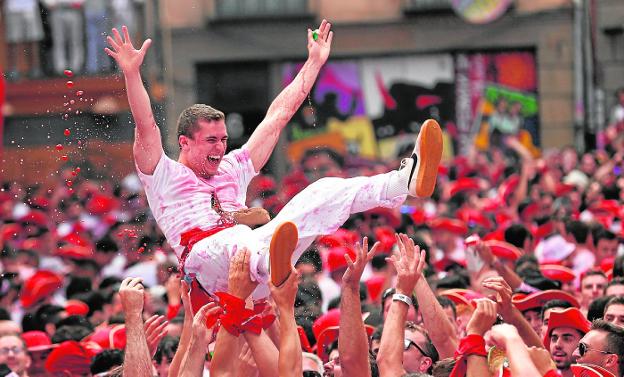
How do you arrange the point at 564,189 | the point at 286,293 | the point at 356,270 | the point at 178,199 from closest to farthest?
the point at 286,293 → the point at 356,270 → the point at 178,199 → the point at 564,189

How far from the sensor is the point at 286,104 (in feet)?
29.1

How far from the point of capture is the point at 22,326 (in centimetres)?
1150

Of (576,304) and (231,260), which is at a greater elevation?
(231,260)

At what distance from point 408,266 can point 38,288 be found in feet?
17.8

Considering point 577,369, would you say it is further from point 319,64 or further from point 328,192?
point 319,64

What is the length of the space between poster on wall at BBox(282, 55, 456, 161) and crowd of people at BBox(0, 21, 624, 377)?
11.9 metres

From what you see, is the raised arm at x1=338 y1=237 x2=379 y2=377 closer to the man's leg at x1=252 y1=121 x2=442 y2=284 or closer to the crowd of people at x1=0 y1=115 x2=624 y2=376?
the crowd of people at x1=0 y1=115 x2=624 y2=376

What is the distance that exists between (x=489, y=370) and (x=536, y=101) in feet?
71.6

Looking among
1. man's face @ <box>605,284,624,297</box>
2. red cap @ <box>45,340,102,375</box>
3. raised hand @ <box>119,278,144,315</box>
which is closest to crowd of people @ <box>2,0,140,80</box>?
red cap @ <box>45,340,102,375</box>

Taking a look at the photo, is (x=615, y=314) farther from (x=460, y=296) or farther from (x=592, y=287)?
(x=592, y=287)

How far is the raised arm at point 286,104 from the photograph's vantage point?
28.6 ft

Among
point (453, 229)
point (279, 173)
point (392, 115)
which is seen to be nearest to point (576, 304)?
point (453, 229)

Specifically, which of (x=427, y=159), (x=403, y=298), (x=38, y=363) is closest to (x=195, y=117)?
(x=427, y=159)

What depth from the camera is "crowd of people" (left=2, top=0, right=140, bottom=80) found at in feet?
86.0
